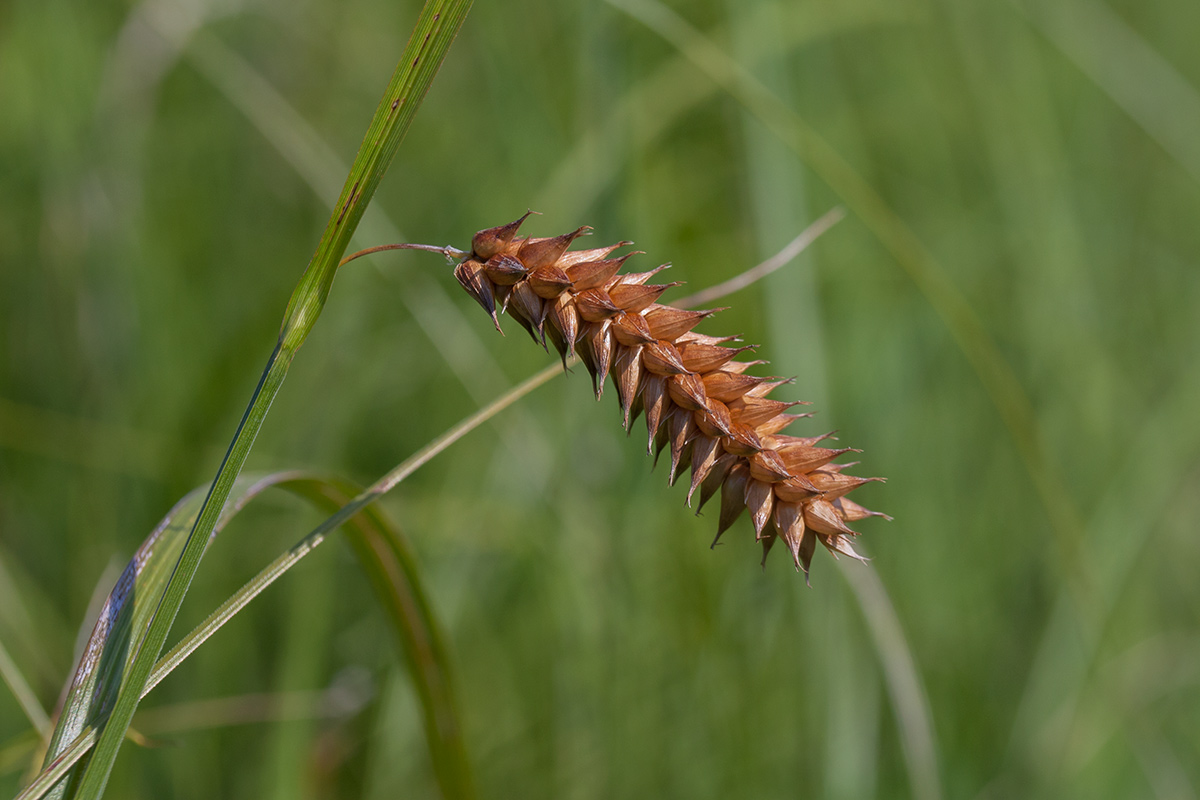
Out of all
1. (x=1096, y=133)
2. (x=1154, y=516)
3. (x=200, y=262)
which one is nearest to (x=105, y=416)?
(x=200, y=262)

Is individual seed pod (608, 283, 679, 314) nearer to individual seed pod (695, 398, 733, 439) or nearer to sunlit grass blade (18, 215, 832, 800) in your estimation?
individual seed pod (695, 398, 733, 439)

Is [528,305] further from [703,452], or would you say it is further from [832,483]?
[832,483]

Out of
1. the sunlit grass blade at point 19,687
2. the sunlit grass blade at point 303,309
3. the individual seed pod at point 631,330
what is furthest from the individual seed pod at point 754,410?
the sunlit grass blade at point 19,687

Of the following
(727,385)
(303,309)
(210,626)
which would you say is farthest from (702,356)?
(210,626)

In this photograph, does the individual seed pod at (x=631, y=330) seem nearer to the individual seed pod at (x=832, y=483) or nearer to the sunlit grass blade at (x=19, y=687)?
the individual seed pod at (x=832, y=483)

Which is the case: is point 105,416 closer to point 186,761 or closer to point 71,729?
point 186,761

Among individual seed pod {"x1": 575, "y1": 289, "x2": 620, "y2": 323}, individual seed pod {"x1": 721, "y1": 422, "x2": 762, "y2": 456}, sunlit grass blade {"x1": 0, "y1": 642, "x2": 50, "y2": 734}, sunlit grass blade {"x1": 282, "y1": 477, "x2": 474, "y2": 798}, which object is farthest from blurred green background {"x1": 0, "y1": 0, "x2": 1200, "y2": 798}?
individual seed pod {"x1": 575, "y1": 289, "x2": 620, "y2": 323}
